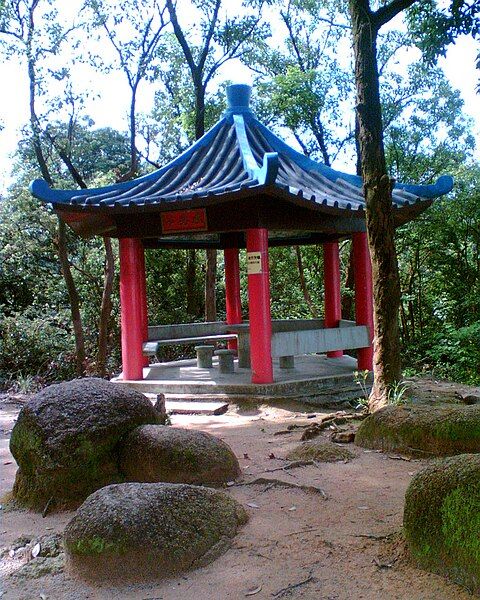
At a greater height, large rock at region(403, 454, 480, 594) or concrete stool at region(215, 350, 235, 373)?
concrete stool at region(215, 350, 235, 373)

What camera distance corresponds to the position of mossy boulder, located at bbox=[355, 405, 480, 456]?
493cm

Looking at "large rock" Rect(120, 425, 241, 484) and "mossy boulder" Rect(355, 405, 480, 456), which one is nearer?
"large rock" Rect(120, 425, 241, 484)

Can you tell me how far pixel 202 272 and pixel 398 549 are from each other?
14940mm

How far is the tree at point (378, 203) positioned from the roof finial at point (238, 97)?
409cm

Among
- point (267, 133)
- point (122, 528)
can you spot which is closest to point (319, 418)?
point (122, 528)

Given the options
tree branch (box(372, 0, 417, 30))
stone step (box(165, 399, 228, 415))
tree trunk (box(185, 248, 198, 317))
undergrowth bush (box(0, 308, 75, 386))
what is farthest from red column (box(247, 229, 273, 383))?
tree trunk (box(185, 248, 198, 317))

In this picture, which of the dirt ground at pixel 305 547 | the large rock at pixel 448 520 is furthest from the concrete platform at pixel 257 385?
the large rock at pixel 448 520

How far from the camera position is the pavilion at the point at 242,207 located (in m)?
7.83

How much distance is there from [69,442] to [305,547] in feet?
6.50

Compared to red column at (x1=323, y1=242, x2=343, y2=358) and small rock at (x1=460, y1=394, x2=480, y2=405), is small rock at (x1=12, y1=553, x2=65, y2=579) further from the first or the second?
red column at (x1=323, y1=242, x2=343, y2=358)

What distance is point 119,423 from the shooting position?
4629 millimetres

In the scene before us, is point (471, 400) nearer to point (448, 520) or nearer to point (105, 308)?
point (448, 520)

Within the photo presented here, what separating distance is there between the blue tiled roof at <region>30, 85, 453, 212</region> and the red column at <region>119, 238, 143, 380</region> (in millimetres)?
902

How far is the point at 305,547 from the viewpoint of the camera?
337 cm
